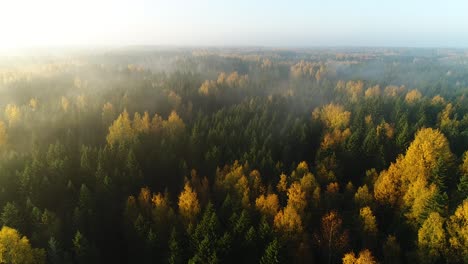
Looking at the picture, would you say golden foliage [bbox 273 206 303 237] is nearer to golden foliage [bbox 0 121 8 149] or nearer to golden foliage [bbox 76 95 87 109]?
golden foliage [bbox 0 121 8 149]

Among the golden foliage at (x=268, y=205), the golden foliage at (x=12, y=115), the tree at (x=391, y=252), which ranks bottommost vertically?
the tree at (x=391, y=252)

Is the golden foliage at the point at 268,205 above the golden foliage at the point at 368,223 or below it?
above

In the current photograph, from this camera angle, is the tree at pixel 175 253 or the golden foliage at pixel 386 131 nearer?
the tree at pixel 175 253

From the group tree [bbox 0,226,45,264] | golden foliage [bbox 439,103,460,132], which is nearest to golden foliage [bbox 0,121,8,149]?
tree [bbox 0,226,45,264]

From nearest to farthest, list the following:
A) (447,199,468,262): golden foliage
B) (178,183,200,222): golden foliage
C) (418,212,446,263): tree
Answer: (447,199,468,262): golden foliage → (418,212,446,263): tree → (178,183,200,222): golden foliage

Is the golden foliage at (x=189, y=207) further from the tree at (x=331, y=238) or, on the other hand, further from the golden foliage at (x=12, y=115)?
the golden foliage at (x=12, y=115)

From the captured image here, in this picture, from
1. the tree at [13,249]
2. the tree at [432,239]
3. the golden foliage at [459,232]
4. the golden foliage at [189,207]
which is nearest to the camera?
the tree at [13,249]

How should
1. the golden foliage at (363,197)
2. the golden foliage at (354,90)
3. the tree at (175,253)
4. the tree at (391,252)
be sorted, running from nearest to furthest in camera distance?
the tree at (175,253)
the tree at (391,252)
the golden foliage at (363,197)
the golden foliage at (354,90)

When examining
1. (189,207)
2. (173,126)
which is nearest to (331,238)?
(189,207)

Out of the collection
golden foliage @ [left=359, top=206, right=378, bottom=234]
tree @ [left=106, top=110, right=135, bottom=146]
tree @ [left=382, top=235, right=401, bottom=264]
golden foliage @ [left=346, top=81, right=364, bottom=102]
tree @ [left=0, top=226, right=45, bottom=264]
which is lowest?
tree @ [left=382, top=235, right=401, bottom=264]

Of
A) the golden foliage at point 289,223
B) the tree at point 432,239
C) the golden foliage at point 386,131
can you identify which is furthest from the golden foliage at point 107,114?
the tree at point 432,239

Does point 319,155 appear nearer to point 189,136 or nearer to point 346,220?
point 346,220

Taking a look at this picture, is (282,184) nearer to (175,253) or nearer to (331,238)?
(331,238)
